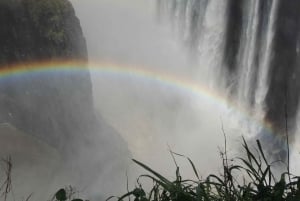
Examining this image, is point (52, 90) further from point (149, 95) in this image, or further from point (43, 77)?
point (149, 95)

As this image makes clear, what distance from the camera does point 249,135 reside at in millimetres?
21859

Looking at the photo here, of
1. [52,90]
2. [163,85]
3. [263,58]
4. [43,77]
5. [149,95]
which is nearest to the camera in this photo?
[263,58]

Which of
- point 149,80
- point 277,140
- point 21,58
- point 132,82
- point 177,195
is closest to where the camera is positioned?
point 177,195

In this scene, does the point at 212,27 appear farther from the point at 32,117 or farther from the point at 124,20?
the point at 124,20

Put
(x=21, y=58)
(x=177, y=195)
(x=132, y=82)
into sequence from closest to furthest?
(x=177, y=195) → (x=21, y=58) → (x=132, y=82)

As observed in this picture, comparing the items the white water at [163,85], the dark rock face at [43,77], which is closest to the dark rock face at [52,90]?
the dark rock face at [43,77]

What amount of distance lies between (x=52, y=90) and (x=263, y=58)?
1011 centimetres

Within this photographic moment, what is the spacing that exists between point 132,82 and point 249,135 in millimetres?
14151

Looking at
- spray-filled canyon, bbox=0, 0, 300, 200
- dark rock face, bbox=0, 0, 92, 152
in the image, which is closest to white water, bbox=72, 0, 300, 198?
spray-filled canyon, bbox=0, 0, 300, 200

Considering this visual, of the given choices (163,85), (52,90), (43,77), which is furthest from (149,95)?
(43,77)

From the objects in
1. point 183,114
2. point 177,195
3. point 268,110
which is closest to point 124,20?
point 183,114

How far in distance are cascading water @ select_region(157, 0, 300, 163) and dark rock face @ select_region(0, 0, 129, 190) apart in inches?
279

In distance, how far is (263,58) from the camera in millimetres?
20812

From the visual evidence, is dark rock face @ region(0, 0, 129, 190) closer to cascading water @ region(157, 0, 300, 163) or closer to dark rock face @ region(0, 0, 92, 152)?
dark rock face @ region(0, 0, 92, 152)
